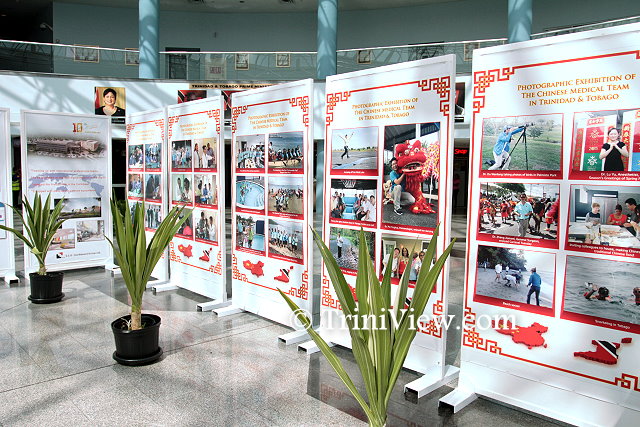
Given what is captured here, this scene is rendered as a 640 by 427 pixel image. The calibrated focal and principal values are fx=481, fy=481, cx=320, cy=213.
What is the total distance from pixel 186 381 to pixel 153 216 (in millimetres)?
3187

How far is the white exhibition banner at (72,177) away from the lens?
6215 millimetres

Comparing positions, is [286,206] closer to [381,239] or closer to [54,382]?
[381,239]

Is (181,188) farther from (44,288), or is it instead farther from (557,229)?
(557,229)

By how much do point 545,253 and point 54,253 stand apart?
6.05 m

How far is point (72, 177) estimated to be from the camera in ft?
21.4

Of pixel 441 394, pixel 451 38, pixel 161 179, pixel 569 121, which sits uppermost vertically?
pixel 451 38

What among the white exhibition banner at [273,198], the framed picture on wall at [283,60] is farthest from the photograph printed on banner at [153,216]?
the framed picture on wall at [283,60]

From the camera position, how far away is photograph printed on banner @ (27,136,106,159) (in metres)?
6.26

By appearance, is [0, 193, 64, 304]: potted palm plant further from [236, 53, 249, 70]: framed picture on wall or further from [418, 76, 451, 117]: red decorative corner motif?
[236, 53, 249, 70]: framed picture on wall

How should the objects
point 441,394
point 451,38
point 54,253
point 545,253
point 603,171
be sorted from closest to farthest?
1. point 603,171
2. point 545,253
3. point 441,394
4. point 54,253
5. point 451,38

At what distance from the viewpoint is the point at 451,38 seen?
16281mm

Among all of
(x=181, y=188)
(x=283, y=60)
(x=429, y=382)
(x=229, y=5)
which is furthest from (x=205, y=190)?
(x=229, y=5)

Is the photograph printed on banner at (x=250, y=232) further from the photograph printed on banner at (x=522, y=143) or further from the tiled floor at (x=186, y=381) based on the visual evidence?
the photograph printed on banner at (x=522, y=143)

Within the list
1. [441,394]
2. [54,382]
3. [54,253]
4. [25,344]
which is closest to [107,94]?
[54,253]
